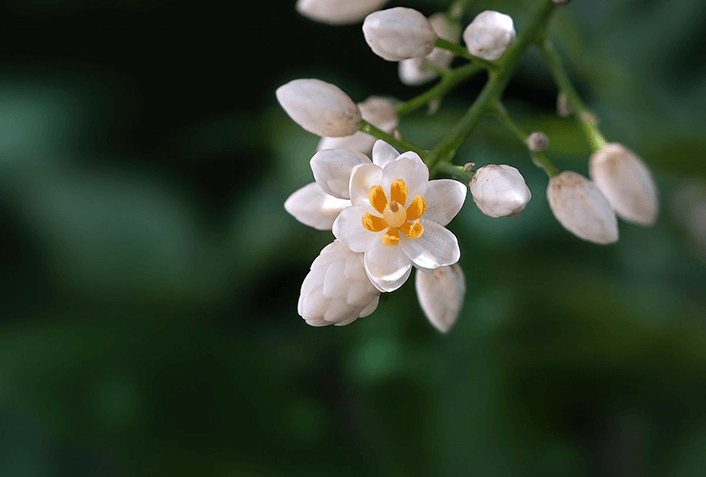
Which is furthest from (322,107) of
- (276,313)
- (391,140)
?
(276,313)

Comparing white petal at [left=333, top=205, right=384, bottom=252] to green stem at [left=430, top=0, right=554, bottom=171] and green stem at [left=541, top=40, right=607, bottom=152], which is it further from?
green stem at [left=541, top=40, right=607, bottom=152]

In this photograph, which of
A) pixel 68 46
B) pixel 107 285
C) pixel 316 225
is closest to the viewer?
pixel 316 225

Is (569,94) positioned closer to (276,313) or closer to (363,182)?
(363,182)

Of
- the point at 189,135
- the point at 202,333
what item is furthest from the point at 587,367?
the point at 189,135

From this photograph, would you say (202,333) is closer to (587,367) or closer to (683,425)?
(587,367)

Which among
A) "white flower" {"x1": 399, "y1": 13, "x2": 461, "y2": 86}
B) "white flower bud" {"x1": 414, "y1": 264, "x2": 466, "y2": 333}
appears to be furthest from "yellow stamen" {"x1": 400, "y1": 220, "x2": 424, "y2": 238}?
"white flower" {"x1": 399, "y1": 13, "x2": 461, "y2": 86}

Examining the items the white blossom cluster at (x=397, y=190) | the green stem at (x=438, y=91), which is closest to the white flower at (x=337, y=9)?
the white blossom cluster at (x=397, y=190)
